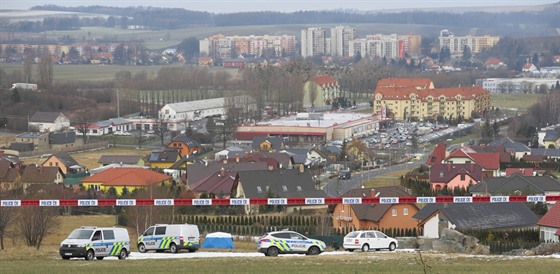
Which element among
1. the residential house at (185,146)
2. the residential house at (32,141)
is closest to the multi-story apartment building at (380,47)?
the residential house at (32,141)

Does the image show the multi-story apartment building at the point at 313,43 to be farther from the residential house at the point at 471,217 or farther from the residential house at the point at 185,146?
the residential house at the point at 471,217

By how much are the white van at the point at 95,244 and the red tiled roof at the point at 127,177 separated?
53.2ft

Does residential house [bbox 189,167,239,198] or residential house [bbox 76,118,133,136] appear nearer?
residential house [bbox 189,167,239,198]

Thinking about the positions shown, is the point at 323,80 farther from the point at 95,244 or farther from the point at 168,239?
the point at 95,244

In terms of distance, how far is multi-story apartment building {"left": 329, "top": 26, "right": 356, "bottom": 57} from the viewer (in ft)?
427

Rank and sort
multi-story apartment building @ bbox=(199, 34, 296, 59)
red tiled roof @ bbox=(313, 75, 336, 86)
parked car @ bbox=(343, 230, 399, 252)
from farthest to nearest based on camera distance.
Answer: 1. multi-story apartment building @ bbox=(199, 34, 296, 59)
2. red tiled roof @ bbox=(313, 75, 336, 86)
3. parked car @ bbox=(343, 230, 399, 252)

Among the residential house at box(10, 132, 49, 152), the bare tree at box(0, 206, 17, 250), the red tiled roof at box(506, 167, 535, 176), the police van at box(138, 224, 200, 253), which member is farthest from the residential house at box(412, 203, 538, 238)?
the residential house at box(10, 132, 49, 152)

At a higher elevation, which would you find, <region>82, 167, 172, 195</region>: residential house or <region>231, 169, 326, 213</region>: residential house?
<region>231, 169, 326, 213</region>: residential house

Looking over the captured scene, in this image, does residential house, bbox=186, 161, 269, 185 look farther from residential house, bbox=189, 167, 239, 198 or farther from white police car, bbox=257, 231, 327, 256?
white police car, bbox=257, 231, 327, 256

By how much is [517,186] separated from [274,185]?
546 centimetres

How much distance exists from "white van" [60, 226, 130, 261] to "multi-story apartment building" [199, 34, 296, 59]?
381 ft

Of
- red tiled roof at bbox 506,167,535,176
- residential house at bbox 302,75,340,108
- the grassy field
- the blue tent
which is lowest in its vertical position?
the grassy field

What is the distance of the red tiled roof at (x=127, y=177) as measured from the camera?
2999 centimetres

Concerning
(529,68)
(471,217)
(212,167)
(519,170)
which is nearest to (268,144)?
(212,167)
